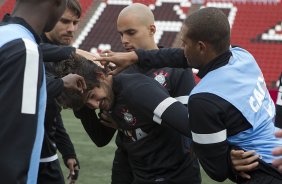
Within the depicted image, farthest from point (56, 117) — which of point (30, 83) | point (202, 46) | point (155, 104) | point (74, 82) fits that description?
point (30, 83)

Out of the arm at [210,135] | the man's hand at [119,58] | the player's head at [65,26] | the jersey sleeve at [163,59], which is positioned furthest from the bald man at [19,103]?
the player's head at [65,26]

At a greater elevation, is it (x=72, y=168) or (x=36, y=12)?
(x=36, y=12)

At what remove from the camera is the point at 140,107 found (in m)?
2.58

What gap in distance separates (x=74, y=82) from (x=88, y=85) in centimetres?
21

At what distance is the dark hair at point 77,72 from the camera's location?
8.65 ft

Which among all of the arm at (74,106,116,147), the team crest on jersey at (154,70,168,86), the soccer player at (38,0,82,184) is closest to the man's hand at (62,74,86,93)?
the soccer player at (38,0,82,184)

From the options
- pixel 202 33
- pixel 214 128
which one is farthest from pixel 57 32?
pixel 214 128

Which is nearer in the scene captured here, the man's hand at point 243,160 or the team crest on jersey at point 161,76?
the man's hand at point 243,160

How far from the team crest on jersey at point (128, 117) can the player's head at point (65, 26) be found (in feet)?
2.91

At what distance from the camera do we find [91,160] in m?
6.75

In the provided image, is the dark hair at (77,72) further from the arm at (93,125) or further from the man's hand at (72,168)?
the man's hand at (72,168)

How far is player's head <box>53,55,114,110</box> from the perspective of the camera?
2645 millimetres

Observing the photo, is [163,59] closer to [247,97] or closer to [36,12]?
[247,97]

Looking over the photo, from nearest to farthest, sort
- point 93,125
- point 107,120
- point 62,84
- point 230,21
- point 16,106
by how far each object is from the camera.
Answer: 1. point 16,106
2. point 62,84
3. point 107,120
4. point 93,125
5. point 230,21
